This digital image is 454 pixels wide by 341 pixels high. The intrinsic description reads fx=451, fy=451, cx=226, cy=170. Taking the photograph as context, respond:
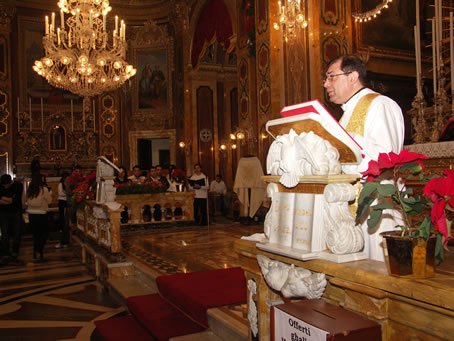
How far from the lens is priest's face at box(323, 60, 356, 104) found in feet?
8.04

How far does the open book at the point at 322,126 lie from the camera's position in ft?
6.61

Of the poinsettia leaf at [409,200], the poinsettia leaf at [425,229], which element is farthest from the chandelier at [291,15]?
the poinsettia leaf at [425,229]

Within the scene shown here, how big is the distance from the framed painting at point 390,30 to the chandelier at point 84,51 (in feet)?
15.9

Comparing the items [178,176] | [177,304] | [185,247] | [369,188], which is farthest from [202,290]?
[178,176]

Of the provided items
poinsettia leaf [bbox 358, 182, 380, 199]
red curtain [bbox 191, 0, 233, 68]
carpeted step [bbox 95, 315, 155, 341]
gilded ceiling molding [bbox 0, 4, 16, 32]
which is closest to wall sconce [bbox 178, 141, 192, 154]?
red curtain [bbox 191, 0, 233, 68]

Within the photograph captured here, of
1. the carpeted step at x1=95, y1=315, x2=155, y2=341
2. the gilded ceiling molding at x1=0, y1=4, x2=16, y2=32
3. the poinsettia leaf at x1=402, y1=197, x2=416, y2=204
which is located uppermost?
the gilded ceiling molding at x1=0, y1=4, x2=16, y2=32

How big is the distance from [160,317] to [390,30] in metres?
6.73

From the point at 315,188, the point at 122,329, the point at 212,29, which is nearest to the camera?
the point at 315,188

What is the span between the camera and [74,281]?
6.73 meters

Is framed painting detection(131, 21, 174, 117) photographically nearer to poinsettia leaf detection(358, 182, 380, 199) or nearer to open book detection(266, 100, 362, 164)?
open book detection(266, 100, 362, 164)

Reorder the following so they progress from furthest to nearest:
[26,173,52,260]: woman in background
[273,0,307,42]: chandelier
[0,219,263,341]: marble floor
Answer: [26,173,52,260]: woman in background
[273,0,307,42]: chandelier
[0,219,263,341]: marble floor

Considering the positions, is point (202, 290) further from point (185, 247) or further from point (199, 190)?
point (199, 190)

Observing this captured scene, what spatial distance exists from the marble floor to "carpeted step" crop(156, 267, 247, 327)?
0.53 m

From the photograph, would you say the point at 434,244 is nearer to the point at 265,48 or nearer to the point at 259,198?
the point at 265,48
